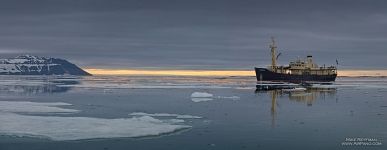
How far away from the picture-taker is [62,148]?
12.4 metres

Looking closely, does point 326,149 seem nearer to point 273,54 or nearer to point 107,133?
point 107,133

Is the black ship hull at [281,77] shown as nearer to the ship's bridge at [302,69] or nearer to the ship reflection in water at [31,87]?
the ship's bridge at [302,69]

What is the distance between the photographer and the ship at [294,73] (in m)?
105

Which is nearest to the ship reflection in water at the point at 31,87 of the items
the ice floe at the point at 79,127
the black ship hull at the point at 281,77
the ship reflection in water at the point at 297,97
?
the ship reflection in water at the point at 297,97

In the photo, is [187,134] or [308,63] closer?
[187,134]

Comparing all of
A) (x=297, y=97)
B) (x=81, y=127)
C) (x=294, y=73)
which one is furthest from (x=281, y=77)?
(x=81, y=127)

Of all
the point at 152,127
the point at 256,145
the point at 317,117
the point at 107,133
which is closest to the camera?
the point at 256,145

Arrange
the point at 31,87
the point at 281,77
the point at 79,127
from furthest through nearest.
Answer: the point at 281,77
the point at 31,87
the point at 79,127

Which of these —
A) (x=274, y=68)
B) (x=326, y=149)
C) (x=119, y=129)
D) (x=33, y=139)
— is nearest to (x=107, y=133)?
(x=119, y=129)

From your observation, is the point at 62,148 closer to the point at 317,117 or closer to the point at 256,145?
the point at 256,145

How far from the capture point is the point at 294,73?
10669cm

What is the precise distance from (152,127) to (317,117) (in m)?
7.87

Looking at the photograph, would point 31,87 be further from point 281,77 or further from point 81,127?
point 281,77

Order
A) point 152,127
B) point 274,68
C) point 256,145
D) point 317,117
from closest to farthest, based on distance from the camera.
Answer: point 256,145 < point 152,127 < point 317,117 < point 274,68
